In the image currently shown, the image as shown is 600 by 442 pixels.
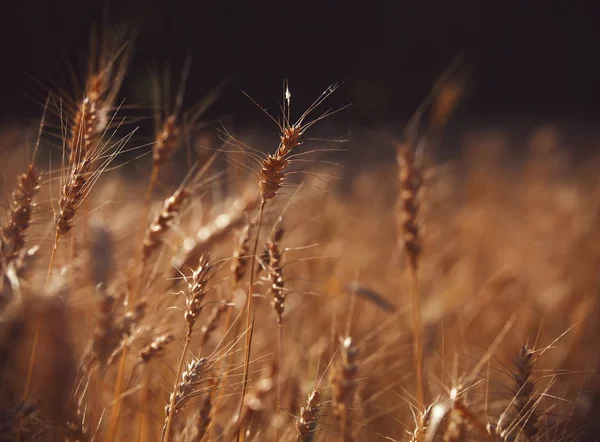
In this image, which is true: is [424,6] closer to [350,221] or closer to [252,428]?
[350,221]

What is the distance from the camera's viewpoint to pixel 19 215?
0.90 metres

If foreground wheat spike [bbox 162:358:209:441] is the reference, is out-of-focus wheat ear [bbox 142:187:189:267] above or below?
above

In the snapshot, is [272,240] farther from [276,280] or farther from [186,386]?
[186,386]

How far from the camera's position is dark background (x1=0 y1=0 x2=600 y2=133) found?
10656 mm

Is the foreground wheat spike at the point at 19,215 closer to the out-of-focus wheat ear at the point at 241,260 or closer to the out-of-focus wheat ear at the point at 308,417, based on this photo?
the out-of-focus wheat ear at the point at 241,260

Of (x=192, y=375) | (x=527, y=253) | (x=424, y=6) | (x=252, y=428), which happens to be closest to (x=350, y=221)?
(x=527, y=253)

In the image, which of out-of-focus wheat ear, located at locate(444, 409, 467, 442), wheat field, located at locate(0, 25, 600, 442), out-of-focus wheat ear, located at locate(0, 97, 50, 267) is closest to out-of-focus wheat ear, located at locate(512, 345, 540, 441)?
wheat field, located at locate(0, 25, 600, 442)

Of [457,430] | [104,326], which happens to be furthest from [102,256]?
[457,430]

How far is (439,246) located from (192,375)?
2571 millimetres

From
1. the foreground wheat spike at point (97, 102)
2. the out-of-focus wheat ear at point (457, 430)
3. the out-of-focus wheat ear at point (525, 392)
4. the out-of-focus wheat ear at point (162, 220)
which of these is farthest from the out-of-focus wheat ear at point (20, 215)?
the out-of-focus wheat ear at point (525, 392)

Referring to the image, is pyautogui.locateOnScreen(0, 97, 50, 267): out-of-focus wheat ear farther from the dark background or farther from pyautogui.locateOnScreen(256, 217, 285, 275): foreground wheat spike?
the dark background

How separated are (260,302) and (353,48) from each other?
557 inches

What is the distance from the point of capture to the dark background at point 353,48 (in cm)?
1066

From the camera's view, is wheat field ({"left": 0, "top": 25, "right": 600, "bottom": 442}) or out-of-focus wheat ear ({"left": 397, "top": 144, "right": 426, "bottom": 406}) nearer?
wheat field ({"left": 0, "top": 25, "right": 600, "bottom": 442})
